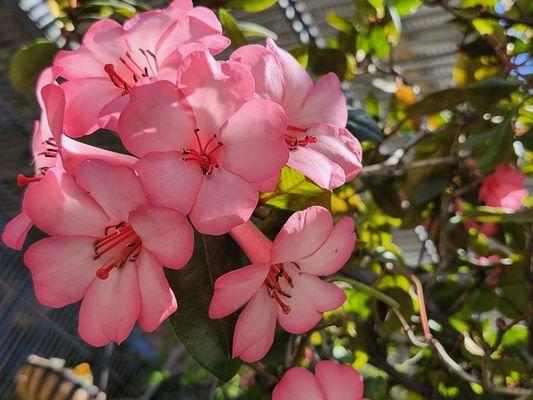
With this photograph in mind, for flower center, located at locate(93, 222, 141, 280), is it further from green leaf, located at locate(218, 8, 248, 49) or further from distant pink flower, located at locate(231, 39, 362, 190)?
green leaf, located at locate(218, 8, 248, 49)

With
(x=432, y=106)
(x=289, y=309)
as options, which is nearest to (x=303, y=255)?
(x=289, y=309)

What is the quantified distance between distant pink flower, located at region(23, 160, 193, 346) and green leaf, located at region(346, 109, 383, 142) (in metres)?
0.40

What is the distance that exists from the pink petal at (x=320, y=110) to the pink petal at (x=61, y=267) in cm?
24

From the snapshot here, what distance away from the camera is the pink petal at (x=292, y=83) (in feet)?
1.89

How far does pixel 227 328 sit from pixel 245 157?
0.18m

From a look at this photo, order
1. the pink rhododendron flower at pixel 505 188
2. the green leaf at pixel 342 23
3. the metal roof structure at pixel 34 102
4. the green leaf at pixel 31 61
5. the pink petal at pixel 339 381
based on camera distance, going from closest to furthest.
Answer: the pink petal at pixel 339 381
the green leaf at pixel 31 61
the pink rhododendron flower at pixel 505 188
the green leaf at pixel 342 23
the metal roof structure at pixel 34 102

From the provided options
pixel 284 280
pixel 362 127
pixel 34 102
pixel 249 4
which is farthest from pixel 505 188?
pixel 34 102

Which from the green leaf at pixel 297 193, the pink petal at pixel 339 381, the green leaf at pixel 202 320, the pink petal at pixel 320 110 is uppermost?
the pink petal at pixel 320 110

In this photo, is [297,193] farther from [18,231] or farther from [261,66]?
[18,231]

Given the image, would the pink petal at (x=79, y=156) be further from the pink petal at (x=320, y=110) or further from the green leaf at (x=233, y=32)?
the green leaf at (x=233, y=32)

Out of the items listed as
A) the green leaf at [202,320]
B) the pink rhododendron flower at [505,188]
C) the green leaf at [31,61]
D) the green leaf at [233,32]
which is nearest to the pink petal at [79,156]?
the green leaf at [202,320]

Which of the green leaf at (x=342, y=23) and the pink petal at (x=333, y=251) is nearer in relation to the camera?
the pink petal at (x=333, y=251)

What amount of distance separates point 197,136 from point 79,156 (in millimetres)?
104

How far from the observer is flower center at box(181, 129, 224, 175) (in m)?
0.48
